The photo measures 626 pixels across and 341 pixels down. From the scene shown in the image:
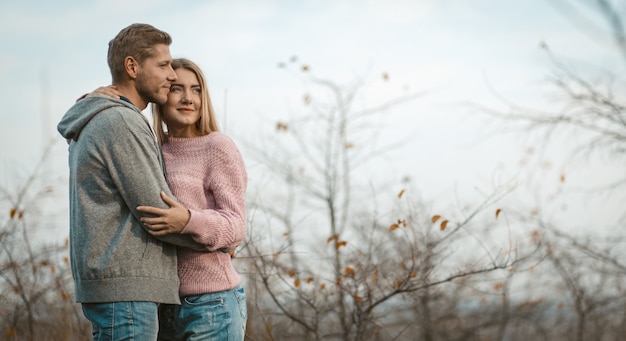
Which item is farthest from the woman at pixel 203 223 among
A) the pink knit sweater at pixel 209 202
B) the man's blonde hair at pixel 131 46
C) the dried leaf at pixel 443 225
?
the dried leaf at pixel 443 225

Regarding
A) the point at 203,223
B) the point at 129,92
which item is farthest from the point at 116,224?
the point at 129,92

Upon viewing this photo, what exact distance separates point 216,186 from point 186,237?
0.81 ft

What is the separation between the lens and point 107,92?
2.34 metres

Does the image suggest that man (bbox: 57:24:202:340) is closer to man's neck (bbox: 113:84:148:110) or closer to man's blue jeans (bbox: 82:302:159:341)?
man's blue jeans (bbox: 82:302:159:341)

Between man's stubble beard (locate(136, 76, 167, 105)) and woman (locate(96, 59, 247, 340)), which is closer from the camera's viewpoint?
woman (locate(96, 59, 247, 340))

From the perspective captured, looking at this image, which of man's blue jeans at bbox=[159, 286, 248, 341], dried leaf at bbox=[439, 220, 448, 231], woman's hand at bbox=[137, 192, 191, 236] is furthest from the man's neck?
dried leaf at bbox=[439, 220, 448, 231]

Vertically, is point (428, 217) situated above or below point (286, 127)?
below

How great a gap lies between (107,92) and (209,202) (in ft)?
1.69

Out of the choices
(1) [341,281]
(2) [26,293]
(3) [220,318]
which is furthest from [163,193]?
(2) [26,293]

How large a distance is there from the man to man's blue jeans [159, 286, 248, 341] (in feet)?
0.37

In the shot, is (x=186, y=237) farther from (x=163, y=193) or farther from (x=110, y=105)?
(x=110, y=105)

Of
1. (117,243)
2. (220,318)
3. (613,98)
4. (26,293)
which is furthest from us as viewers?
(613,98)

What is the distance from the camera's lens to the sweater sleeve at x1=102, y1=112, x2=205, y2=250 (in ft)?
7.10

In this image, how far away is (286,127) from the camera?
914 centimetres
